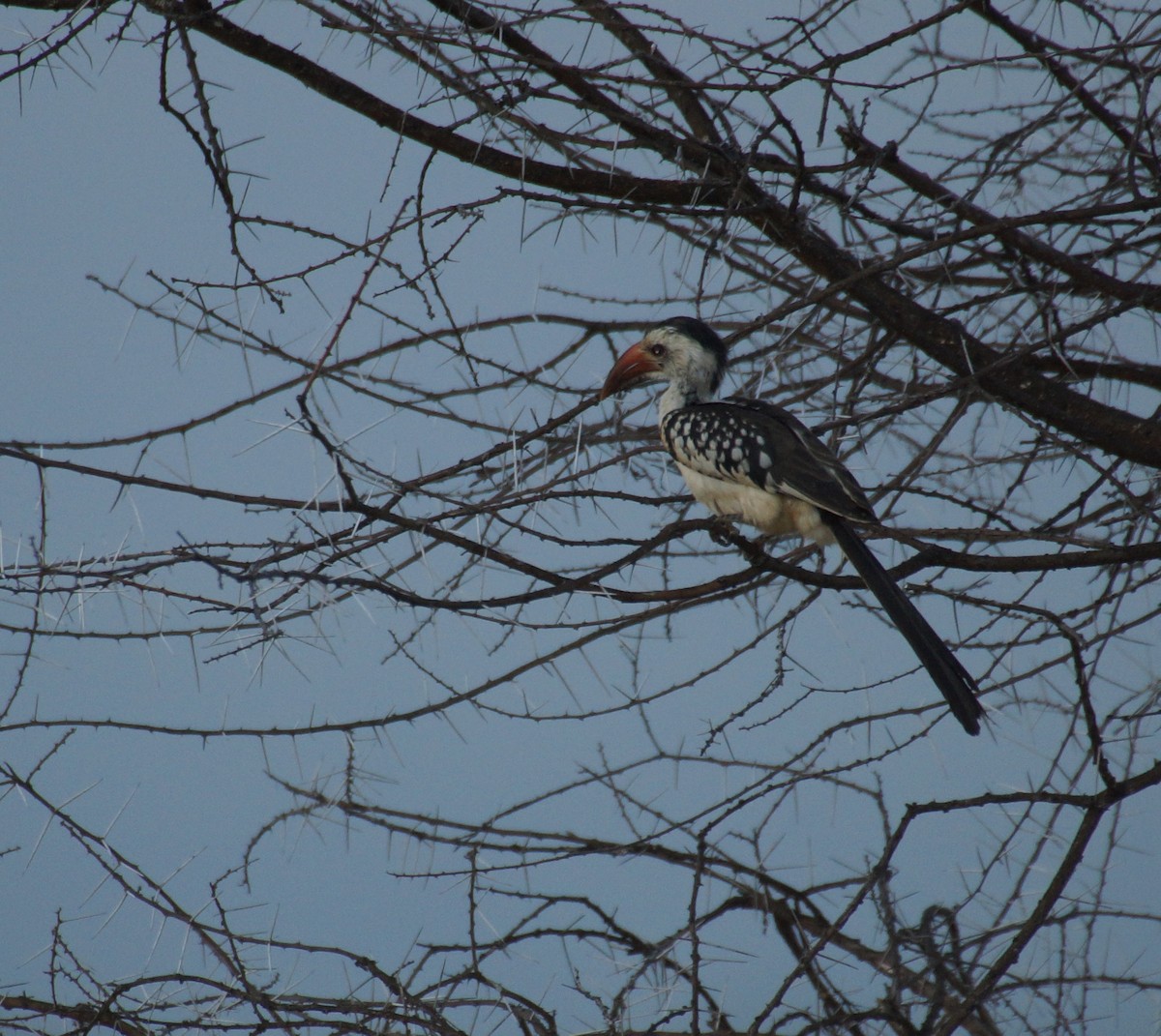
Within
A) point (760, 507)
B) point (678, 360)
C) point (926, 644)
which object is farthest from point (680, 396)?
point (926, 644)

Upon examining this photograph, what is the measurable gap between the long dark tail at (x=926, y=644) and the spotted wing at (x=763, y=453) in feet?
0.27

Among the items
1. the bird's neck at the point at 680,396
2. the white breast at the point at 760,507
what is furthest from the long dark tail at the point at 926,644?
the bird's neck at the point at 680,396

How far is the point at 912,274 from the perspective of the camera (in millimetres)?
2123

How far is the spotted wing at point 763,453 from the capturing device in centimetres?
182

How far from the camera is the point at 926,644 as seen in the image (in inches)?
63.7

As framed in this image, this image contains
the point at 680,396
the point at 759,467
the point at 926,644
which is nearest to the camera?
the point at 926,644

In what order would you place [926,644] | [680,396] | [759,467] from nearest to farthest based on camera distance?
[926,644] → [759,467] → [680,396]

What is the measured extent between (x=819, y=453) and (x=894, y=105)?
0.73 metres

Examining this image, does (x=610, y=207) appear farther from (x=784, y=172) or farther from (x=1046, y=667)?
(x=1046, y=667)

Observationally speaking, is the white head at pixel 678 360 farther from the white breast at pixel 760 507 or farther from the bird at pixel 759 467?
the white breast at pixel 760 507

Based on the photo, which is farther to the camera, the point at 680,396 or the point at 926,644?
the point at 680,396

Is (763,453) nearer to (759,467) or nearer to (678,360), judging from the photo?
(759,467)

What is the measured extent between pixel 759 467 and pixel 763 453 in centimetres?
2

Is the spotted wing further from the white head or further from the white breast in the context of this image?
the white head
